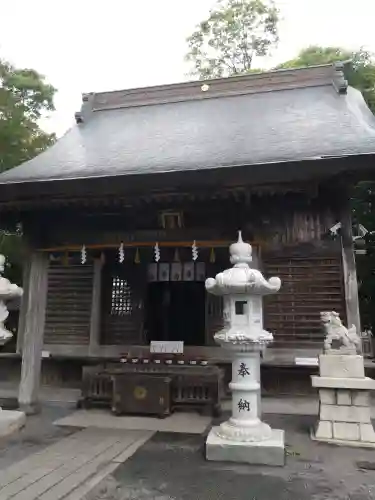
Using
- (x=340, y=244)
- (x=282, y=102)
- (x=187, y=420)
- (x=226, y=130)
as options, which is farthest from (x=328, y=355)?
(x=282, y=102)

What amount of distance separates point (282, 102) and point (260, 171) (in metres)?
5.21

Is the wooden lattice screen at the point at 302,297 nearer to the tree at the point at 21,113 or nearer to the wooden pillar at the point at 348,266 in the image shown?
the wooden pillar at the point at 348,266

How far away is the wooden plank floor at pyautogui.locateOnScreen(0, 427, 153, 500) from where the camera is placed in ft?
11.9

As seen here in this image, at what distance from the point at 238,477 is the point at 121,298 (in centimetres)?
610

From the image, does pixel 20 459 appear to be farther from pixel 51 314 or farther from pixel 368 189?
pixel 368 189

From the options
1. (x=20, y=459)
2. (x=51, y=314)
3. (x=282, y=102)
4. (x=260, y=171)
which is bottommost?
(x=20, y=459)

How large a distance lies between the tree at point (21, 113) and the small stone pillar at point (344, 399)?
11630 mm

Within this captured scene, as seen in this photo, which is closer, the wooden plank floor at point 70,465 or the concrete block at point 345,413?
the wooden plank floor at point 70,465

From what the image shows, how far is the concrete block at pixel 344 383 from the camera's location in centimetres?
515

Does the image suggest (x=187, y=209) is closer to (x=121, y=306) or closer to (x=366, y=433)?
(x=121, y=306)

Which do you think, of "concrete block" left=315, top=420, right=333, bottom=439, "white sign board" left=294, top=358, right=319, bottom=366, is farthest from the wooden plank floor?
"white sign board" left=294, top=358, right=319, bottom=366

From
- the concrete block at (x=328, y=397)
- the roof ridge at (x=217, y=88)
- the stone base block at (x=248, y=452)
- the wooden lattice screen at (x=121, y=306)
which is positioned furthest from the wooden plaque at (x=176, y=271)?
the stone base block at (x=248, y=452)

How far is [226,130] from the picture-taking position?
874 cm

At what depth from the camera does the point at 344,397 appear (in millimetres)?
5277
